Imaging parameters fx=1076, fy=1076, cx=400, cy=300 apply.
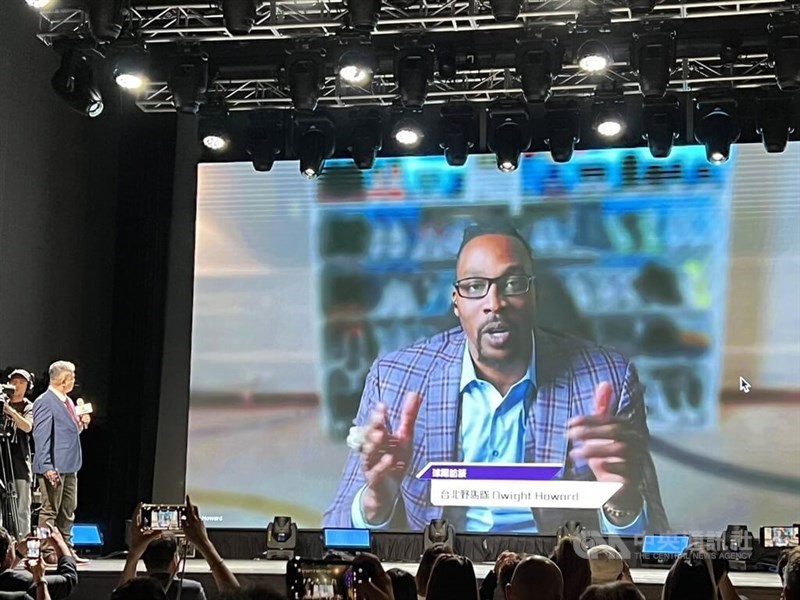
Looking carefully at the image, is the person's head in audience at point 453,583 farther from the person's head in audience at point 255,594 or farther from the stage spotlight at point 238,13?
the stage spotlight at point 238,13

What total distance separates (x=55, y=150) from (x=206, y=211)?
1.18m

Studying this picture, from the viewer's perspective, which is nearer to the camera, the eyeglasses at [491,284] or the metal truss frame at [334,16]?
the metal truss frame at [334,16]

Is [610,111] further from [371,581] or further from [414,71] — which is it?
[371,581]

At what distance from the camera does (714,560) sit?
308 cm

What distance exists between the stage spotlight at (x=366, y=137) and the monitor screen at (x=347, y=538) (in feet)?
8.67

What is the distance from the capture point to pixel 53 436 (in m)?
6.32

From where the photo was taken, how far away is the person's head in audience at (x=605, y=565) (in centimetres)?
347

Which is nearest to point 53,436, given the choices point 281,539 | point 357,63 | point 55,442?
point 55,442

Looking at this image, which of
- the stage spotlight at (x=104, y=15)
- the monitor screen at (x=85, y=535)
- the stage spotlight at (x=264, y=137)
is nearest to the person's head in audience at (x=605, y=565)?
the stage spotlight at (x=104, y=15)

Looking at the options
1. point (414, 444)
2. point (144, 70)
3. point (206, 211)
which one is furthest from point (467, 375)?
point (144, 70)

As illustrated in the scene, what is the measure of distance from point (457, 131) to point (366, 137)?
2.20ft

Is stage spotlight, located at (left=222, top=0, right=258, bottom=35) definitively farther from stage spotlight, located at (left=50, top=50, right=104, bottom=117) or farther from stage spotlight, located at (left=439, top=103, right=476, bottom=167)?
stage spotlight, located at (left=439, top=103, right=476, bottom=167)

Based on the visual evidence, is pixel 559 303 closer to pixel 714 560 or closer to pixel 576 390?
pixel 576 390

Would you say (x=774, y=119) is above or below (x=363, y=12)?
below
